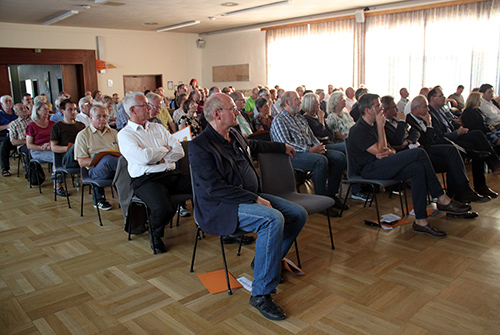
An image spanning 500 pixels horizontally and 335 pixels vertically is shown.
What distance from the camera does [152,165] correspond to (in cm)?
338

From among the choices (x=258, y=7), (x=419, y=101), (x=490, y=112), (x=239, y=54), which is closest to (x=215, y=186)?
(x=419, y=101)

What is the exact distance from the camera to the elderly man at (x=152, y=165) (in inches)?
128

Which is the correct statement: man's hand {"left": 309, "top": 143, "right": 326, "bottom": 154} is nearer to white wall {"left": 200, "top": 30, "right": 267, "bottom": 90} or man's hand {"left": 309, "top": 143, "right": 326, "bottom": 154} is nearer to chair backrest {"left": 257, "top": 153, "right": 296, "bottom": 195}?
chair backrest {"left": 257, "top": 153, "right": 296, "bottom": 195}

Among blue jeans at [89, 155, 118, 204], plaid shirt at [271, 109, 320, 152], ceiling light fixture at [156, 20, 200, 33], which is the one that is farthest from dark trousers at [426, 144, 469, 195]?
ceiling light fixture at [156, 20, 200, 33]

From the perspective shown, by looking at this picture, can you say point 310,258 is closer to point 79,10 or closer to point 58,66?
point 79,10

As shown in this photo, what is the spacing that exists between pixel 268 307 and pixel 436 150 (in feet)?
8.87

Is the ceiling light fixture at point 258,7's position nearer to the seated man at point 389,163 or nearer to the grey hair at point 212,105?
the seated man at point 389,163

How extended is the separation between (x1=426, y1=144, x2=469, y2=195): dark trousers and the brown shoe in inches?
31.6

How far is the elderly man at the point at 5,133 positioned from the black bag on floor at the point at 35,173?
3.66ft

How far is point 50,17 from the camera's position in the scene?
1028 cm

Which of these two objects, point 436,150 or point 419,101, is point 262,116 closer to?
point 419,101

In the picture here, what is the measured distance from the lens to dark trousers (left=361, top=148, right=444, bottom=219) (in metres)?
3.55

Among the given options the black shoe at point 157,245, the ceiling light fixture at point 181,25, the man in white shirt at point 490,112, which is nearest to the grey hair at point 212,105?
the black shoe at point 157,245

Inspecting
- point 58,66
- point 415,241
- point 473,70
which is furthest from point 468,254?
point 58,66
